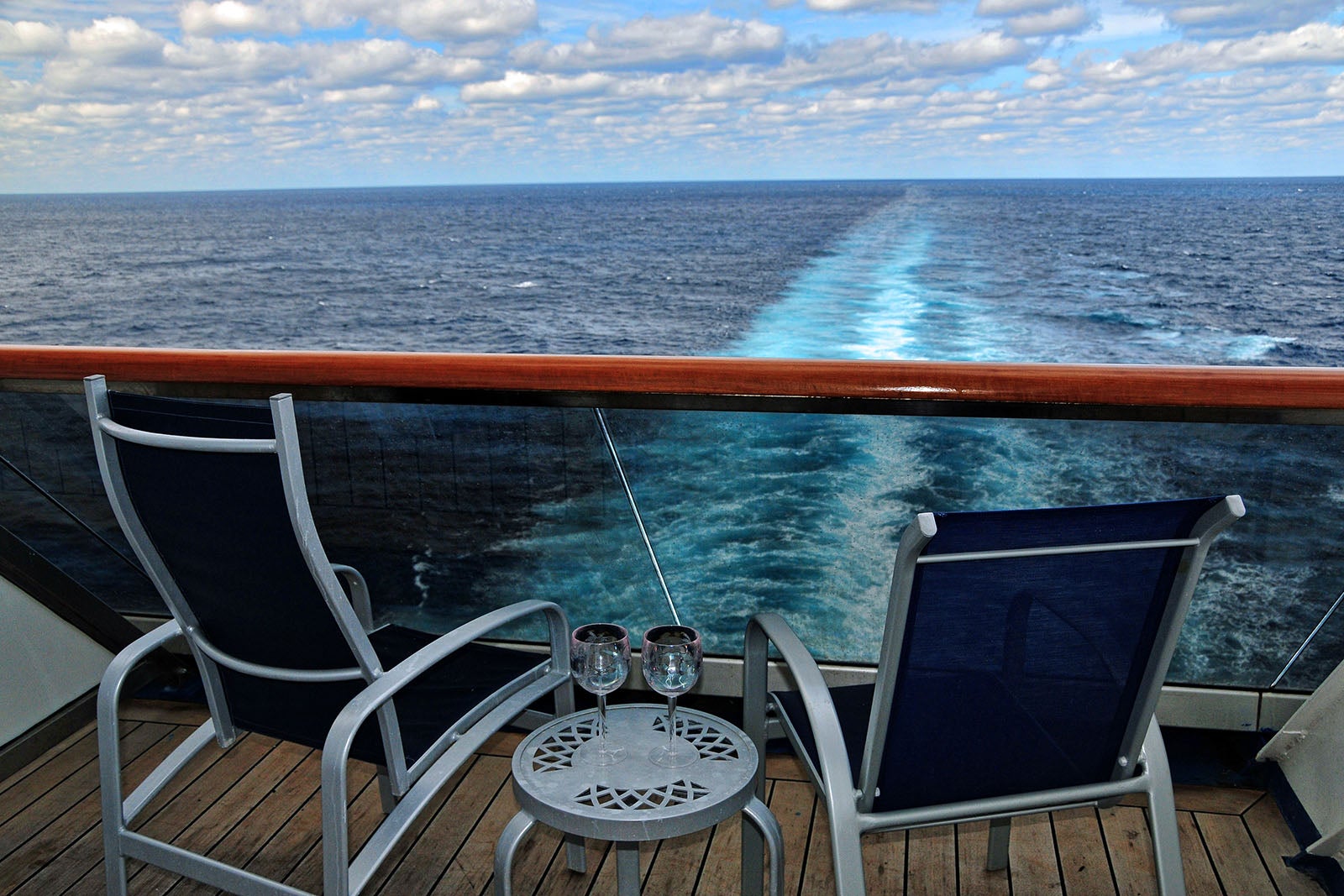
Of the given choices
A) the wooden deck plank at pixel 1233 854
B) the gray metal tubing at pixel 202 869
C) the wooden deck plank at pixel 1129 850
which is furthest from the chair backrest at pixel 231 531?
the wooden deck plank at pixel 1233 854

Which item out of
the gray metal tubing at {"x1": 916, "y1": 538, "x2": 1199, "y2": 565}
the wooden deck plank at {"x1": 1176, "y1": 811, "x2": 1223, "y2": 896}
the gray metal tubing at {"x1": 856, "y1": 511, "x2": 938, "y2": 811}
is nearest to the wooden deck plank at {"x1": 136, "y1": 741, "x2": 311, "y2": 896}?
the gray metal tubing at {"x1": 856, "y1": 511, "x2": 938, "y2": 811}

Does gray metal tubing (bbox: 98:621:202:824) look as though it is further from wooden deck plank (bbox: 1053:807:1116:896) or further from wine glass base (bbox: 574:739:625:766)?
wooden deck plank (bbox: 1053:807:1116:896)

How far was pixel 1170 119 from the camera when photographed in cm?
4734

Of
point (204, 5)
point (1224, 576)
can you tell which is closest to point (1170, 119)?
point (204, 5)

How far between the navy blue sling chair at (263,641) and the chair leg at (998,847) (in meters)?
0.86

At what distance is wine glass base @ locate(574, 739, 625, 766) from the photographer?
1491 mm

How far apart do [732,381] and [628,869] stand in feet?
3.02

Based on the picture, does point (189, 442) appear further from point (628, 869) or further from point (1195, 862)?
point (1195, 862)

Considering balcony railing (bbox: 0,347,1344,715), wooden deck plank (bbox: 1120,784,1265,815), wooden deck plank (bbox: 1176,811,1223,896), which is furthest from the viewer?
wooden deck plank (bbox: 1120,784,1265,815)

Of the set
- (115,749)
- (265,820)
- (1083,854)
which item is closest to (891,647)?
(1083,854)

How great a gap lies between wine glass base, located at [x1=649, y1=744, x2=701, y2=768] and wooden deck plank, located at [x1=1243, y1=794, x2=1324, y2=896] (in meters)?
1.14

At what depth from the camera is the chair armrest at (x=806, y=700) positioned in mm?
1314

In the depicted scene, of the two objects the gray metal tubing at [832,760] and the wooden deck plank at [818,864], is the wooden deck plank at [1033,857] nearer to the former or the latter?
the wooden deck plank at [818,864]

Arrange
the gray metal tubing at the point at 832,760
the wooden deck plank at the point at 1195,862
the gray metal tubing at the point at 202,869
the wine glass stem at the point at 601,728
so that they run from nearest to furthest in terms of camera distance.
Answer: the gray metal tubing at the point at 832,760, the gray metal tubing at the point at 202,869, the wine glass stem at the point at 601,728, the wooden deck plank at the point at 1195,862
